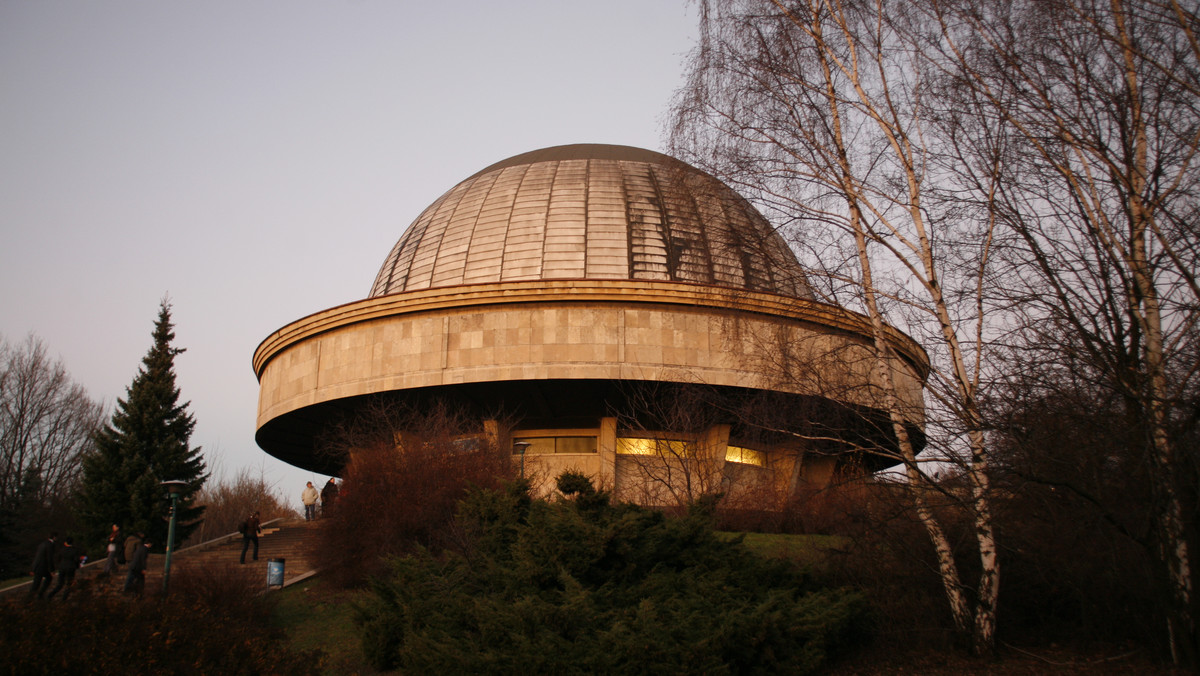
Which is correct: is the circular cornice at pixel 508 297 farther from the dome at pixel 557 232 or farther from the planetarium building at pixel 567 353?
the dome at pixel 557 232

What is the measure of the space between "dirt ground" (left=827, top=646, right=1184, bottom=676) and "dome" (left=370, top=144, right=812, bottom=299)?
50.0 ft

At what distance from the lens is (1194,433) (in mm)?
7734

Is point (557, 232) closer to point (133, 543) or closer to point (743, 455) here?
point (743, 455)

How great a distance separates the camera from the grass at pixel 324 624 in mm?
11500

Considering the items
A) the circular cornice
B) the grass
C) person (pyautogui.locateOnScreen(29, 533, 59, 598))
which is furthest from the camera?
the circular cornice

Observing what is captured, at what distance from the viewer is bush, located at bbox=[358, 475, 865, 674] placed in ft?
27.0

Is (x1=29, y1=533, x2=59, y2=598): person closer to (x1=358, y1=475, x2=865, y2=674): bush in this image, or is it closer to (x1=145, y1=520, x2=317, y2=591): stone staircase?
(x1=145, y1=520, x2=317, y2=591): stone staircase

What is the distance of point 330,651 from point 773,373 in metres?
6.99

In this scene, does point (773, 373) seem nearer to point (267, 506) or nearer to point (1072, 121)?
point (1072, 121)

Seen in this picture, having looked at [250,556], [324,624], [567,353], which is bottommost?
[324,624]

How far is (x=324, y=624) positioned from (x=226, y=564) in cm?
453

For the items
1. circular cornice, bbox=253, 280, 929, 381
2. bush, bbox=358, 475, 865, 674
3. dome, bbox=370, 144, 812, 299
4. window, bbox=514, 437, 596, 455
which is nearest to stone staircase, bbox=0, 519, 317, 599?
bush, bbox=358, 475, 865, 674

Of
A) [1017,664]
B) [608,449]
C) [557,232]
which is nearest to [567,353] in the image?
[608,449]

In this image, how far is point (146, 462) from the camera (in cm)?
2830
